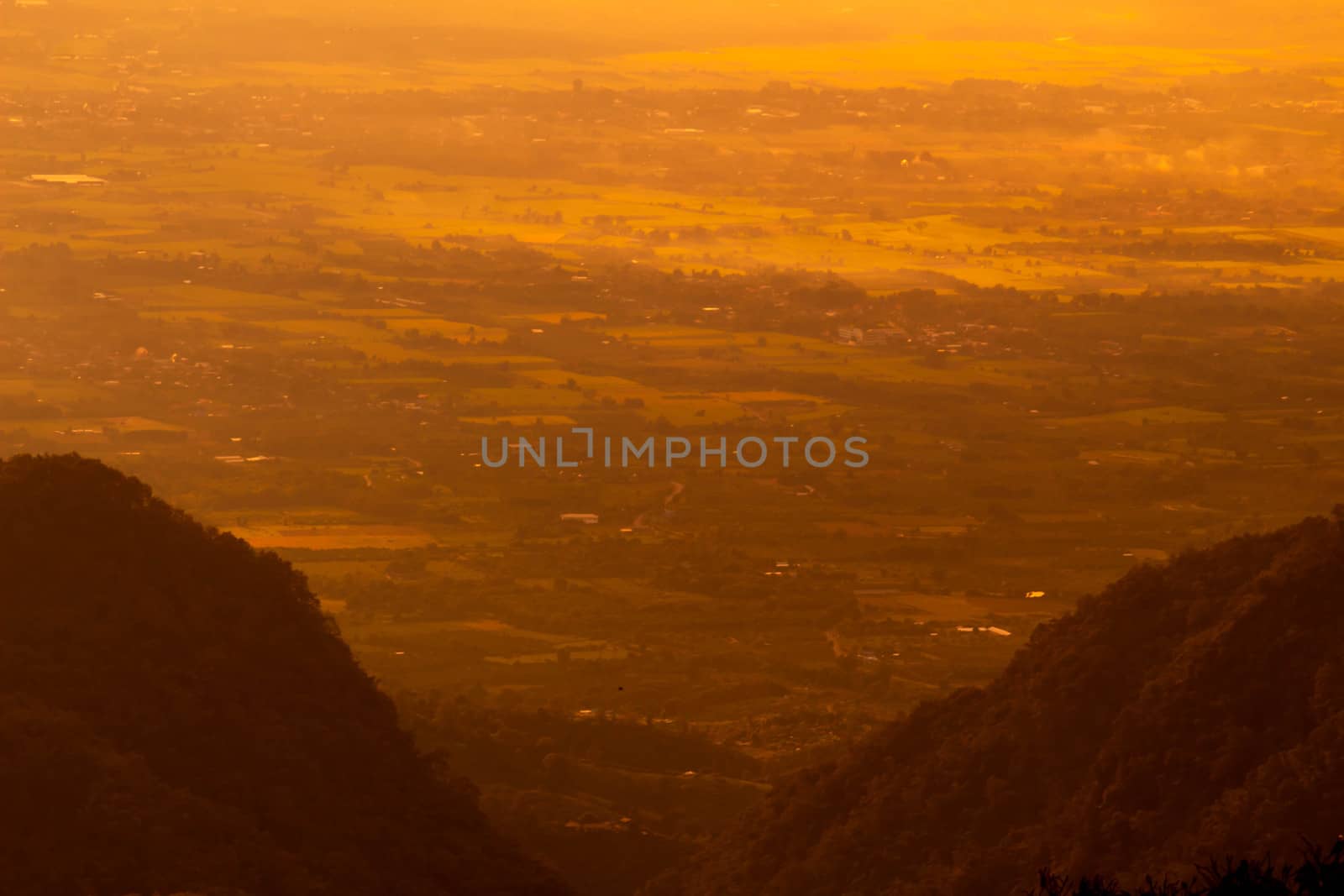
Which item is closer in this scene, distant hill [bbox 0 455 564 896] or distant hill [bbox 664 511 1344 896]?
distant hill [bbox 0 455 564 896]

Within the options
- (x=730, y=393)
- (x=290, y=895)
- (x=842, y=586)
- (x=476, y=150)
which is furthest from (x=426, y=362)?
(x=290, y=895)

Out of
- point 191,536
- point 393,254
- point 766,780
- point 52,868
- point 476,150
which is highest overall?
point 476,150

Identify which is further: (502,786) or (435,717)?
(435,717)

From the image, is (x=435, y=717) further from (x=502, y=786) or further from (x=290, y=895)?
(x=290, y=895)

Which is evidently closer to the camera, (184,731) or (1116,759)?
(1116,759)

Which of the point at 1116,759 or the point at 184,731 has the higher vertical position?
the point at 184,731
